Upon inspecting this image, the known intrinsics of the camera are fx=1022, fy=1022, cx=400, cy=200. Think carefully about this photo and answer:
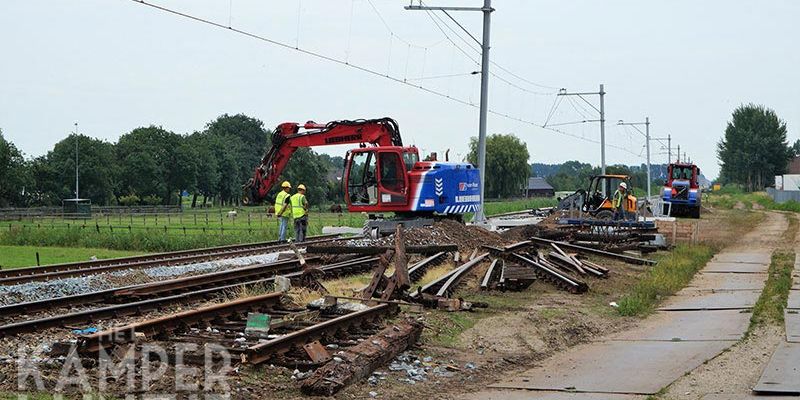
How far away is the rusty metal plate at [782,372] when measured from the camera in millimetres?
9781

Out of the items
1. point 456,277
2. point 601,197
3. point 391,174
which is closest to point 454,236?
point 391,174

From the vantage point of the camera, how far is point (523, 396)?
33.1 feet

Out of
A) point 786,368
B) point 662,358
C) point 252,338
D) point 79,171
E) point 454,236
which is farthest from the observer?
point 79,171

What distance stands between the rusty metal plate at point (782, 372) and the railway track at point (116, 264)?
12.9 metres

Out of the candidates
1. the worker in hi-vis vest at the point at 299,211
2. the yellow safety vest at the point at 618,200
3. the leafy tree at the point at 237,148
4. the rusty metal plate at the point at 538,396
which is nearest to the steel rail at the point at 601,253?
the yellow safety vest at the point at 618,200

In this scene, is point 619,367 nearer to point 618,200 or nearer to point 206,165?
point 618,200

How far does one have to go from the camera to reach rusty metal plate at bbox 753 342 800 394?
32.1 feet

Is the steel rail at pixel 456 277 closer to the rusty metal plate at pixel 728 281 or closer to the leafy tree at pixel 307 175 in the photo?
the rusty metal plate at pixel 728 281

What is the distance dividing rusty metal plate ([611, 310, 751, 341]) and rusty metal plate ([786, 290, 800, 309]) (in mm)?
907

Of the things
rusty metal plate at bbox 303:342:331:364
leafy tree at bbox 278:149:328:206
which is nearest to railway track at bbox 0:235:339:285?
rusty metal plate at bbox 303:342:331:364

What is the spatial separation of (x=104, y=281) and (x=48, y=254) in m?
18.7

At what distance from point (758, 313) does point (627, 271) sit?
8.63m

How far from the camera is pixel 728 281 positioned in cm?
2188

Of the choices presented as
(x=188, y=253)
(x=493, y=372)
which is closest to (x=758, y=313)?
(x=493, y=372)
